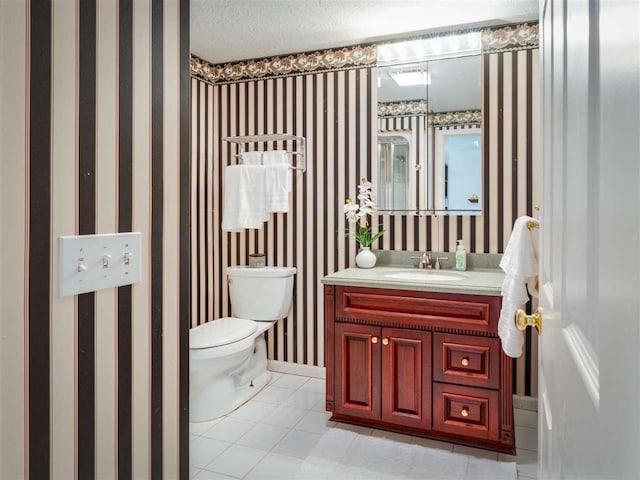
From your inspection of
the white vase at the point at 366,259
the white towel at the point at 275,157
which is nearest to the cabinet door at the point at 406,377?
the white vase at the point at 366,259

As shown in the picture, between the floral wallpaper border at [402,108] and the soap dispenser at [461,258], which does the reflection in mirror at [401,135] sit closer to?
the floral wallpaper border at [402,108]

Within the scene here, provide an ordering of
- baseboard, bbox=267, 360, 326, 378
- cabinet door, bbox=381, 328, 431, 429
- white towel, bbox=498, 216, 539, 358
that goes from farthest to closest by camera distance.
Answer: baseboard, bbox=267, 360, 326, 378, cabinet door, bbox=381, 328, 431, 429, white towel, bbox=498, 216, 539, 358

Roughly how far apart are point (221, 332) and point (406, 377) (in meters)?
1.11

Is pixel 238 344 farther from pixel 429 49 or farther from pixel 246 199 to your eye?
pixel 429 49

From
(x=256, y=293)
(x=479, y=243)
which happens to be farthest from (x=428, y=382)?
(x=256, y=293)

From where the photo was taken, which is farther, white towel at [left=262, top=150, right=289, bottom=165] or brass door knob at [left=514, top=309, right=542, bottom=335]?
white towel at [left=262, top=150, right=289, bottom=165]


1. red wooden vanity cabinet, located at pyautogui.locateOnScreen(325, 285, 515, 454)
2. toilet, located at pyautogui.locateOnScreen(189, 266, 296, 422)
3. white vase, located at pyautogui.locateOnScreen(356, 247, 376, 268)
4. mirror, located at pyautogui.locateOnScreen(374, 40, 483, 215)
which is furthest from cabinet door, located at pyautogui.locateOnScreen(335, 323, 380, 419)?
mirror, located at pyautogui.locateOnScreen(374, 40, 483, 215)

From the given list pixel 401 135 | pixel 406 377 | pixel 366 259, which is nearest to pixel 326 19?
pixel 401 135

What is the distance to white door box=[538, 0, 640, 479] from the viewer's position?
1.22 ft

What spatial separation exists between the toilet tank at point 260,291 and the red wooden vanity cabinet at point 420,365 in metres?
0.69

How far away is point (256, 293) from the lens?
3.09 metres

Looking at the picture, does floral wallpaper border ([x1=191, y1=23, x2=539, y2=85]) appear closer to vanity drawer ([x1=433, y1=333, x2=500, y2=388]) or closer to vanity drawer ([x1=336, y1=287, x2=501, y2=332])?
vanity drawer ([x1=336, y1=287, x2=501, y2=332])

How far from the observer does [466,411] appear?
2209mm

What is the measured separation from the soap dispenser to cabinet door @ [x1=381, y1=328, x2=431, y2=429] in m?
0.60
